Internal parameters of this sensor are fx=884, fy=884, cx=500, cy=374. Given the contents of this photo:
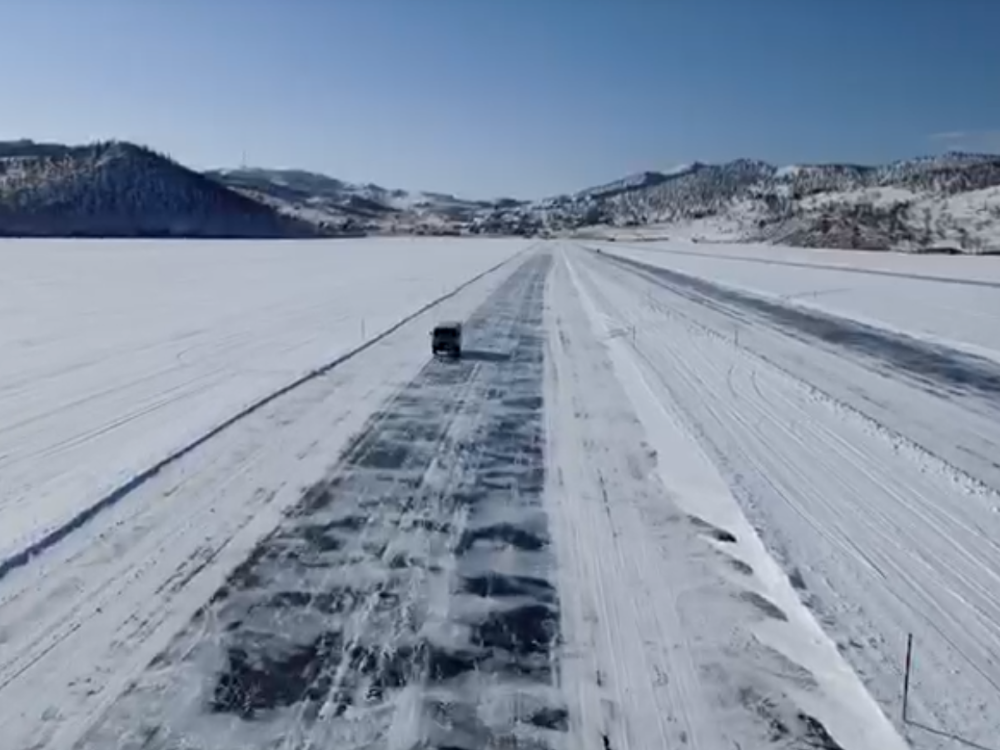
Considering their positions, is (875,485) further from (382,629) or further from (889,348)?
(889,348)

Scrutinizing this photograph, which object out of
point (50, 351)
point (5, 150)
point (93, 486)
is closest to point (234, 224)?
point (5, 150)

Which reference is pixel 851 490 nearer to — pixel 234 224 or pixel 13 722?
pixel 13 722

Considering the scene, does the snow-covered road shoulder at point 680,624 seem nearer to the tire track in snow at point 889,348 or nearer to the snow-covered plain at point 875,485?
the snow-covered plain at point 875,485

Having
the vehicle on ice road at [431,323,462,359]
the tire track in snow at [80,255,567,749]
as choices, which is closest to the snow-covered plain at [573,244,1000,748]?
the tire track in snow at [80,255,567,749]

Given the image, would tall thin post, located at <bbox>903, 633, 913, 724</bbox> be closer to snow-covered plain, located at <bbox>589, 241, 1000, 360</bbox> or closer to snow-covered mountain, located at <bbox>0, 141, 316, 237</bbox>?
snow-covered plain, located at <bbox>589, 241, 1000, 360</bbox>

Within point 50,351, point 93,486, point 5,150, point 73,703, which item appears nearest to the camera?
point 73,703
